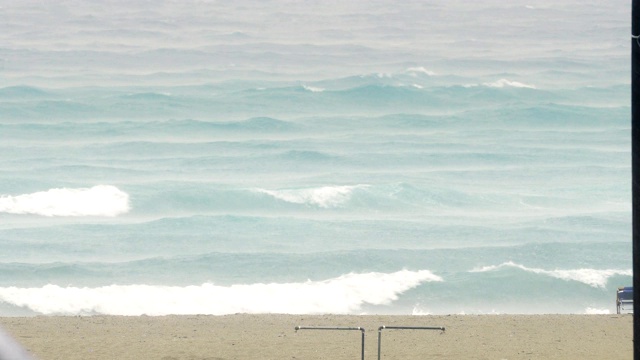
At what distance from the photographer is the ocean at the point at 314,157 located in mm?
18594

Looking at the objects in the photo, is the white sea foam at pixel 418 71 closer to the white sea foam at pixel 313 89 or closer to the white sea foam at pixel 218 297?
the white sea foam at pixel 313 89

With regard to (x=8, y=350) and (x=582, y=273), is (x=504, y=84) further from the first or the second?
(x=8, y=350)

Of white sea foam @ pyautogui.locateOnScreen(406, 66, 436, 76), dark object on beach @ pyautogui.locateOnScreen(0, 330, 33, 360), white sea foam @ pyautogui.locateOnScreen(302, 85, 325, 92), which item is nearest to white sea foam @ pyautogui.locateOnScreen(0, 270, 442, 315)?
dark object on beach @ pyautogui.locateOnScreen(0, 330, 33, 360)

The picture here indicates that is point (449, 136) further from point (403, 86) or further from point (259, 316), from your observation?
point (259, 316)

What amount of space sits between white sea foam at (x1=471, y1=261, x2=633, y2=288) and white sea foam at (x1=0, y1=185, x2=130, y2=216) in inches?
484

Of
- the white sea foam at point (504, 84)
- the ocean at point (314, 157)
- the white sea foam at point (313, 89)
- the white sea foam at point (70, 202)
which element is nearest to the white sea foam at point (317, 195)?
the ocean at point (314, 157)

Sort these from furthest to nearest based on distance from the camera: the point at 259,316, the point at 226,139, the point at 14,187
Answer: the point at 226,139
the point at 14,187
the point at 259,316

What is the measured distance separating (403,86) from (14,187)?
25.9m

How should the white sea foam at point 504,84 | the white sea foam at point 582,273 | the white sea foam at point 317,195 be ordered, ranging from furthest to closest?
the white sea foam at point 504,84
the white sea foam at point 317,195
the white sea foam at point 582,273

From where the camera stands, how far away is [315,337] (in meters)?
9.54

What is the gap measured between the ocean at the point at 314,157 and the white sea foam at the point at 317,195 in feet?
0.35

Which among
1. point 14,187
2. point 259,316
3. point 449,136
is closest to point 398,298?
point 259,316

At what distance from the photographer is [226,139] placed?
42.1 m

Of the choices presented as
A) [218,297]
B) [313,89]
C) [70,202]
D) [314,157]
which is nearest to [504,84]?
[313,89]
